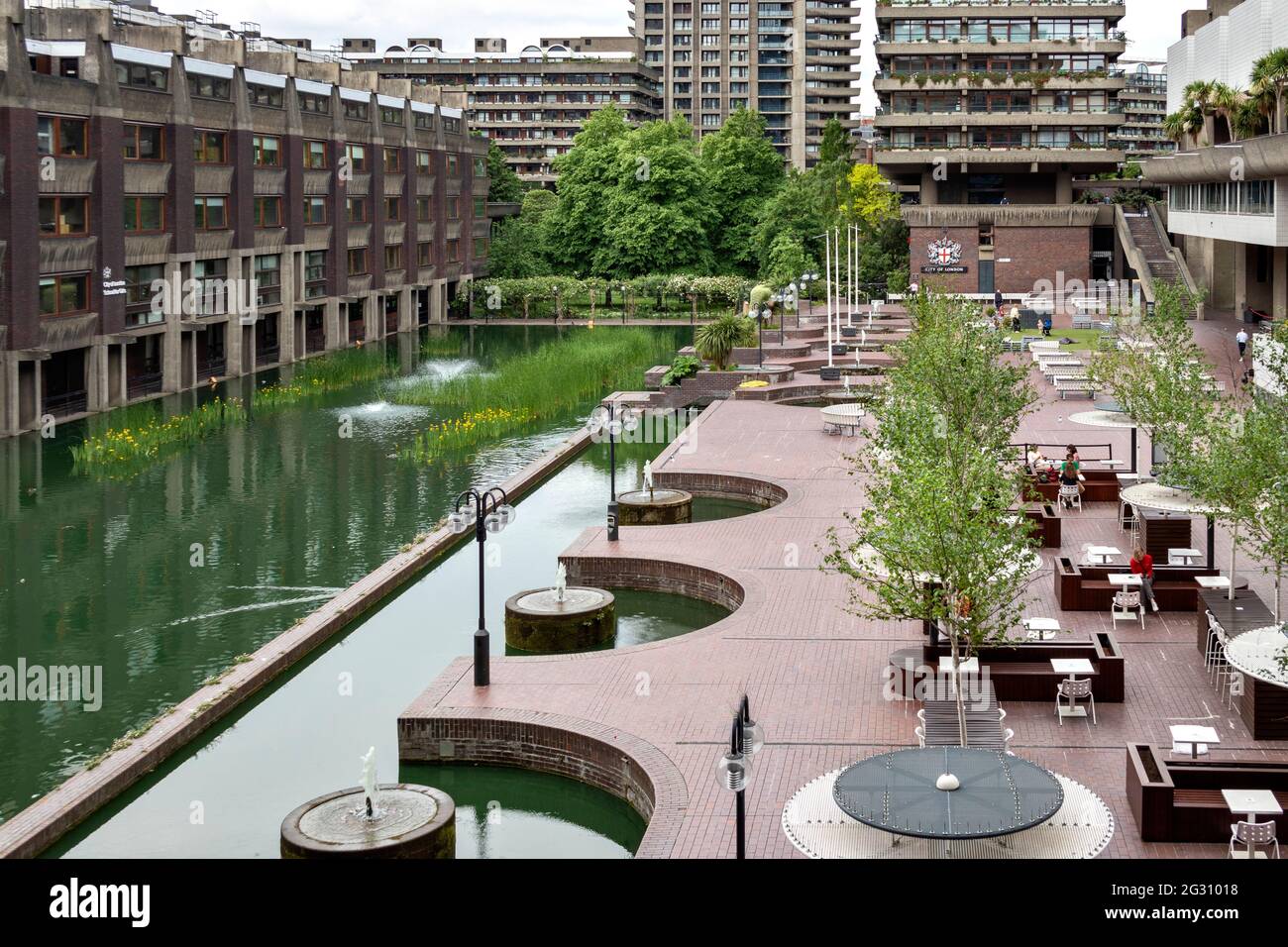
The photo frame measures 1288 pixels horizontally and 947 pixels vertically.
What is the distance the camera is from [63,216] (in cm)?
4947

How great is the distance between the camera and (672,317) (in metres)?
88.2

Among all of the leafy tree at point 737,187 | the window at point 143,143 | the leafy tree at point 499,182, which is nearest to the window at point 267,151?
the window at point 143,143

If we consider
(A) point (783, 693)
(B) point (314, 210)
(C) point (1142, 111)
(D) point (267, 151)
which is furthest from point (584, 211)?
(C) point (1142, 111)

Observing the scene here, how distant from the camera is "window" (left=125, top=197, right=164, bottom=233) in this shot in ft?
178

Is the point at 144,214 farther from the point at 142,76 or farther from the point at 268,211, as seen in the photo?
the point at 268,211

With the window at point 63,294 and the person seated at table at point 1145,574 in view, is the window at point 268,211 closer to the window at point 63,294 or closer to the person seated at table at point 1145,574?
the window at point 63,294

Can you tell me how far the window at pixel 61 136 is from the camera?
4831 centimetres

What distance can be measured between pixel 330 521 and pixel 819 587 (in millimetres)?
12432

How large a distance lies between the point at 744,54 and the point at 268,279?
390 feet

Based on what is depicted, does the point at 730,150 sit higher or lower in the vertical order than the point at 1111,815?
higher
